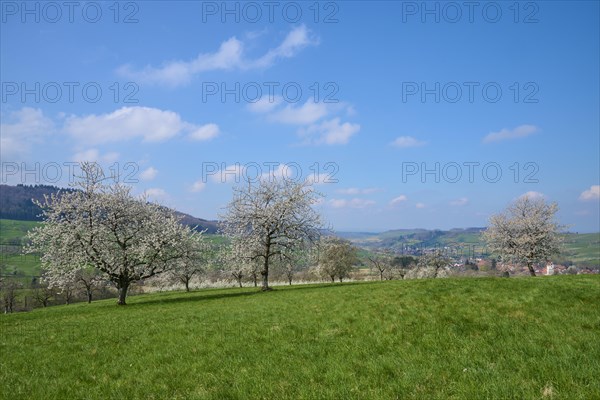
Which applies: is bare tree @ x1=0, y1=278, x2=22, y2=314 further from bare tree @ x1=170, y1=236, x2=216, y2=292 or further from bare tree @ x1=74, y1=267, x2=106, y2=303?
bare tree @ x1=170, y1=236, x2=216, y2=292

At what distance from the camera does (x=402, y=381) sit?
8.30 meters

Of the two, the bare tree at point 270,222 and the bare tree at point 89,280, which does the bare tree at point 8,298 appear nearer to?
the bare tree at point 89,280

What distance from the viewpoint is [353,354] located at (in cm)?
1090

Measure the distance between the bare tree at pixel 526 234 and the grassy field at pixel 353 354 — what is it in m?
52.5

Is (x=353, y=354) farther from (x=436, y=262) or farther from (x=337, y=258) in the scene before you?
(x=436, y=262)

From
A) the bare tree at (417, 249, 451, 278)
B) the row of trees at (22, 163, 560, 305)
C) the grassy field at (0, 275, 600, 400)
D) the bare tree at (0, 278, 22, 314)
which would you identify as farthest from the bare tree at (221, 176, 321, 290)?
the bare tree at (0, 278, 22, 314)

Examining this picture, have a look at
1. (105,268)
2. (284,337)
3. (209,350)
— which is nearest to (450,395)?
(284,337)

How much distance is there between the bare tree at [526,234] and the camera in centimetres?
6366

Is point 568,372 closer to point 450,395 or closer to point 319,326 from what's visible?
point 450,395

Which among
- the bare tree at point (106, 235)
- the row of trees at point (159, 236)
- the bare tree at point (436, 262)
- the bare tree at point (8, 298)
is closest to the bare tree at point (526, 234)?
the row of trees at point (159, 236)

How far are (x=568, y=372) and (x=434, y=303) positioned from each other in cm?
953

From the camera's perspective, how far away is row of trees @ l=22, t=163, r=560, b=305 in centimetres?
4088

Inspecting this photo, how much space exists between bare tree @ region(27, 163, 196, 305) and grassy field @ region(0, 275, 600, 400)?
23.1 metres

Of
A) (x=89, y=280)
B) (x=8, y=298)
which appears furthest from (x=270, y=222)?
(x=8, y=298)
